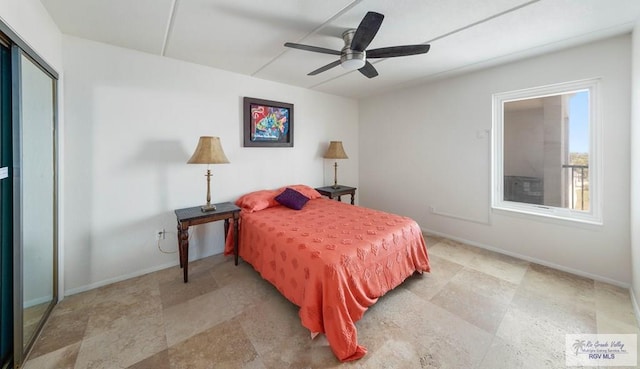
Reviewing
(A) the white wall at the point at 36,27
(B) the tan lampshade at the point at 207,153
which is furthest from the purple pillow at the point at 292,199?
(A) the white wall at the point at 36,27

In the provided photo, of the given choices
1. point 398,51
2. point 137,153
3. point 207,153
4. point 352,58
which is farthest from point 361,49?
point 137,153

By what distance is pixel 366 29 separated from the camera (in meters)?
1.63

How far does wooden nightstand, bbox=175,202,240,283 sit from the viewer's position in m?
2.36

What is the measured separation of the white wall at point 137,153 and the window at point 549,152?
3257mm

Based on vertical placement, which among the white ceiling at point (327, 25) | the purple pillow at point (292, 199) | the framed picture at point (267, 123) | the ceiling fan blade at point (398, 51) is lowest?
the purple pillow at point (292, 199)

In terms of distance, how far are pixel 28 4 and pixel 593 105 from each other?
4.75 metres

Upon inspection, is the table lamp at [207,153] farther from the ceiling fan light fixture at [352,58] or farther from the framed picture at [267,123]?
the ceiling fan light fixture at [352,58]

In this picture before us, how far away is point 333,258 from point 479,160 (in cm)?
262

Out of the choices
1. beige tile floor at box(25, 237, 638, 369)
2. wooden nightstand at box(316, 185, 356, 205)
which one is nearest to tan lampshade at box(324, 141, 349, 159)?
wooden nightstand at box(316, 185, 356, 205)

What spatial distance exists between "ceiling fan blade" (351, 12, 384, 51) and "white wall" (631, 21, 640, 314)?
214cm

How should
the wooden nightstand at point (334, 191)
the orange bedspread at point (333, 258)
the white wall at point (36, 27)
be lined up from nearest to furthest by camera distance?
1. the white wall at point (36, 27)
2. the orange bedspread at point (333, 258)
3. the wooden nightstand at point (334, 191)

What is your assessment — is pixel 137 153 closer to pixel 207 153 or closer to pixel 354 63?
pixel 207 153

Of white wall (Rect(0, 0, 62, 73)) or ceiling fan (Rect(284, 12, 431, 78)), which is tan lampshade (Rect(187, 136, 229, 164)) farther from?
ceiling fan (Rect(284, 12, 431, 78))

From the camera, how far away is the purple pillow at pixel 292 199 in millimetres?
3039
